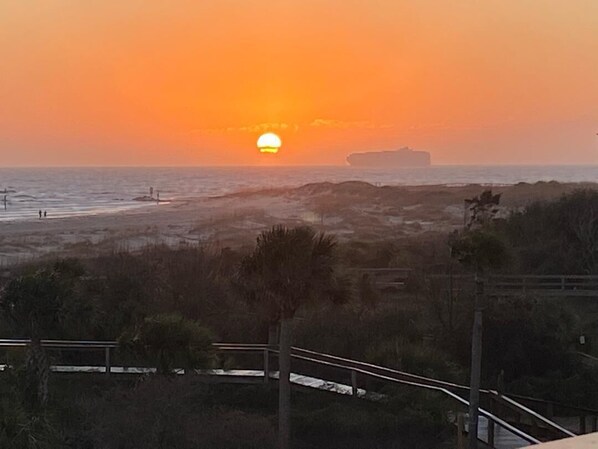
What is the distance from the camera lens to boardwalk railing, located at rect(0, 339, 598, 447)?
9648mm

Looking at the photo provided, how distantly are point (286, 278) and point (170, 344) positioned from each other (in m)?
2.28

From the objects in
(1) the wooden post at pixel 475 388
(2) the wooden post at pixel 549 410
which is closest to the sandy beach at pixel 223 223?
(2) the wooden post at pixel 549 410

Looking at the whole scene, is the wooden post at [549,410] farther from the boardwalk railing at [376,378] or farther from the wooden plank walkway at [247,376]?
the wooden plank walkway at [247,376]

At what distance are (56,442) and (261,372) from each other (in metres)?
4.55

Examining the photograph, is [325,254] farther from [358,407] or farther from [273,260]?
[358,407]

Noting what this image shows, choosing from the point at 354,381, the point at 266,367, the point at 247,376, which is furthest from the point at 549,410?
the point at 247,376

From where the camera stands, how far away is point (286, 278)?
9.87 m

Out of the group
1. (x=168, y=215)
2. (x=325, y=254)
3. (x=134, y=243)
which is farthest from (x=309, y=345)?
(x=168, y=215)

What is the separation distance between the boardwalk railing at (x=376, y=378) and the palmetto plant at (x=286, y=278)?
6.31ft

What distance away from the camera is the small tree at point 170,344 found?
35.4 feet

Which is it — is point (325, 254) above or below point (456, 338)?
above

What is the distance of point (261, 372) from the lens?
12.4 m

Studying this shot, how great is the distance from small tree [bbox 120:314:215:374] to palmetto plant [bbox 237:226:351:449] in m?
1.44

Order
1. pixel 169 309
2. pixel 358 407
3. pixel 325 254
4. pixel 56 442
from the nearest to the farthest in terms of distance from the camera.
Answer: pixel 56 442, pixel 325 254, pixel 358 407, pixel 169 309
